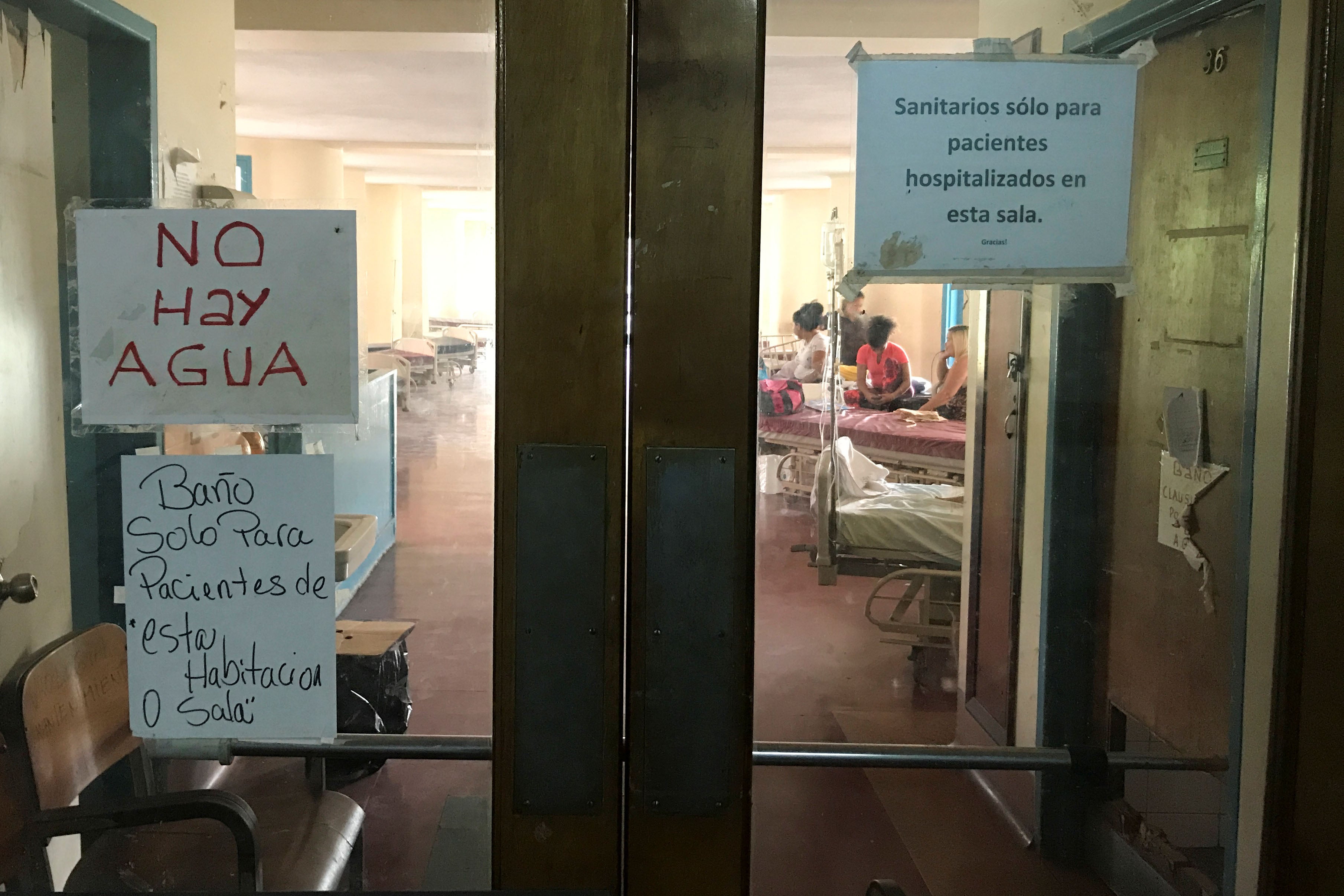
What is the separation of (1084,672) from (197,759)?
945mm

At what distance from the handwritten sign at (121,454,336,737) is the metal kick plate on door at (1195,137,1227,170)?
92 cm

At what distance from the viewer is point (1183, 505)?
111 cm

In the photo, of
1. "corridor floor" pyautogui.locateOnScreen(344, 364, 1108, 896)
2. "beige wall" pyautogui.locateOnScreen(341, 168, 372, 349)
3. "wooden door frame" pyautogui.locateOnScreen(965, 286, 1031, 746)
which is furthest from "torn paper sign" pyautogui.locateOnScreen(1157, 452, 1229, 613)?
"beige wall" pyautogui.locateOnScreen(341, 168, 372, 349)

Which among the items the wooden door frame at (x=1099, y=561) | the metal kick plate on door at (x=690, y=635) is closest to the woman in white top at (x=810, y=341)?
the metal kick plate on door at (x=690, y=635)

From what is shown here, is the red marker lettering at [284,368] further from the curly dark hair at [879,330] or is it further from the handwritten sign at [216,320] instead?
the curly dark hair at [879,330]

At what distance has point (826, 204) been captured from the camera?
1042mm

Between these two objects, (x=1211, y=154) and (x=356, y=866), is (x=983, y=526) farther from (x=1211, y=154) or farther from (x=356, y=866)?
(x=356, y=866)

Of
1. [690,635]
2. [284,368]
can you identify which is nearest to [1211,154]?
[690,635]

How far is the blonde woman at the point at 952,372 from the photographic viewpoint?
1062 mm

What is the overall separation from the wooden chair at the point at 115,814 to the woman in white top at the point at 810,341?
658 millimetres

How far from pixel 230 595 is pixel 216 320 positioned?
28 centimetres

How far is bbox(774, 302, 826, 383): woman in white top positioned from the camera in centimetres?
104

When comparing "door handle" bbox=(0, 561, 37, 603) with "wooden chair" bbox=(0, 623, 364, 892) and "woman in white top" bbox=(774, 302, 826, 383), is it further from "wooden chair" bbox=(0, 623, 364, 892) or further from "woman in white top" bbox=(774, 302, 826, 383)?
"woman in white top" bbox=(774, 302, 826, 383)

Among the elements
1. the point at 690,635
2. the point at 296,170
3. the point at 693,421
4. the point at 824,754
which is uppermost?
the point at 296,170
